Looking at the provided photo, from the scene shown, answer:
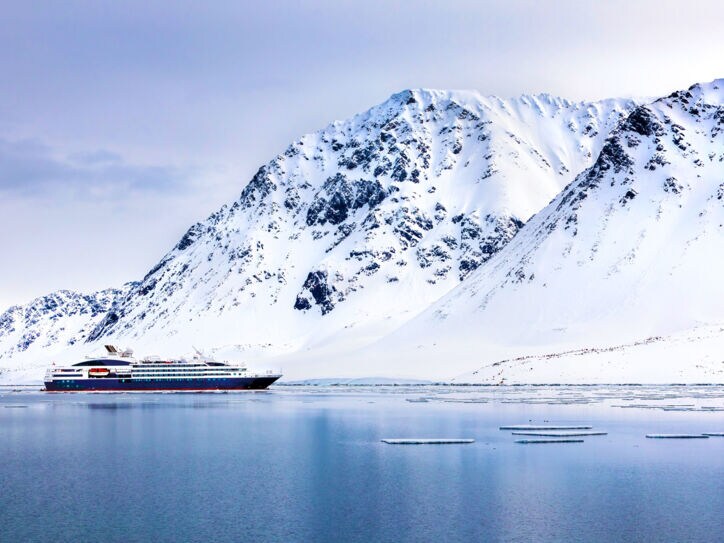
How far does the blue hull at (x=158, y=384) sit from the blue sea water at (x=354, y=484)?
103m

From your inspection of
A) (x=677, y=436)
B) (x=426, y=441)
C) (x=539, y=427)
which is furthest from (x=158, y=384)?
(x=677, y=436)

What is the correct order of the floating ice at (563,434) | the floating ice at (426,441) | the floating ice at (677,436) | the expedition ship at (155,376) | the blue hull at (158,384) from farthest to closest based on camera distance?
the expedition ship at (155,376)
the blue hull at (158,384)
the floating ice at (563,434)
the floating ice at (677,436)
the floating ice at (426,441)

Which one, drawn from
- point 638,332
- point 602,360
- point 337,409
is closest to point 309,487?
point 337,409

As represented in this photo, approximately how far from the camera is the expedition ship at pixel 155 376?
617ft

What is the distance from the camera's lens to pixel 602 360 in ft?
567

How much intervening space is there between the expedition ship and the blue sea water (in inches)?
4082

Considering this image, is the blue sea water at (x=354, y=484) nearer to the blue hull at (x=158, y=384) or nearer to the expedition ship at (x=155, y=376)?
the blue hull at (x=158, y=384)

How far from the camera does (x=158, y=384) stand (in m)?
191

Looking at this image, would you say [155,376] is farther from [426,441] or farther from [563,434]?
[426,441]

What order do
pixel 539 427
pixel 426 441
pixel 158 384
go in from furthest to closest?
pixel 158 384, pixel 539 427, pixel 426 441

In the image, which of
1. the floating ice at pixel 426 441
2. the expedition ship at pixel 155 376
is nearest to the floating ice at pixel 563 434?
the floating ice at pixel 426 441

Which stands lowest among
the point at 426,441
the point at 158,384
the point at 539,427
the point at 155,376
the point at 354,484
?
the point at 354,484

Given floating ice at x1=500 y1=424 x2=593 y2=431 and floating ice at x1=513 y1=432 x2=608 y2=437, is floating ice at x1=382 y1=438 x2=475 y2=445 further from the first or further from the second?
floating ice at x1=500 y1=424 x2=593 y2=431

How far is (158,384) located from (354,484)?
150 metres
